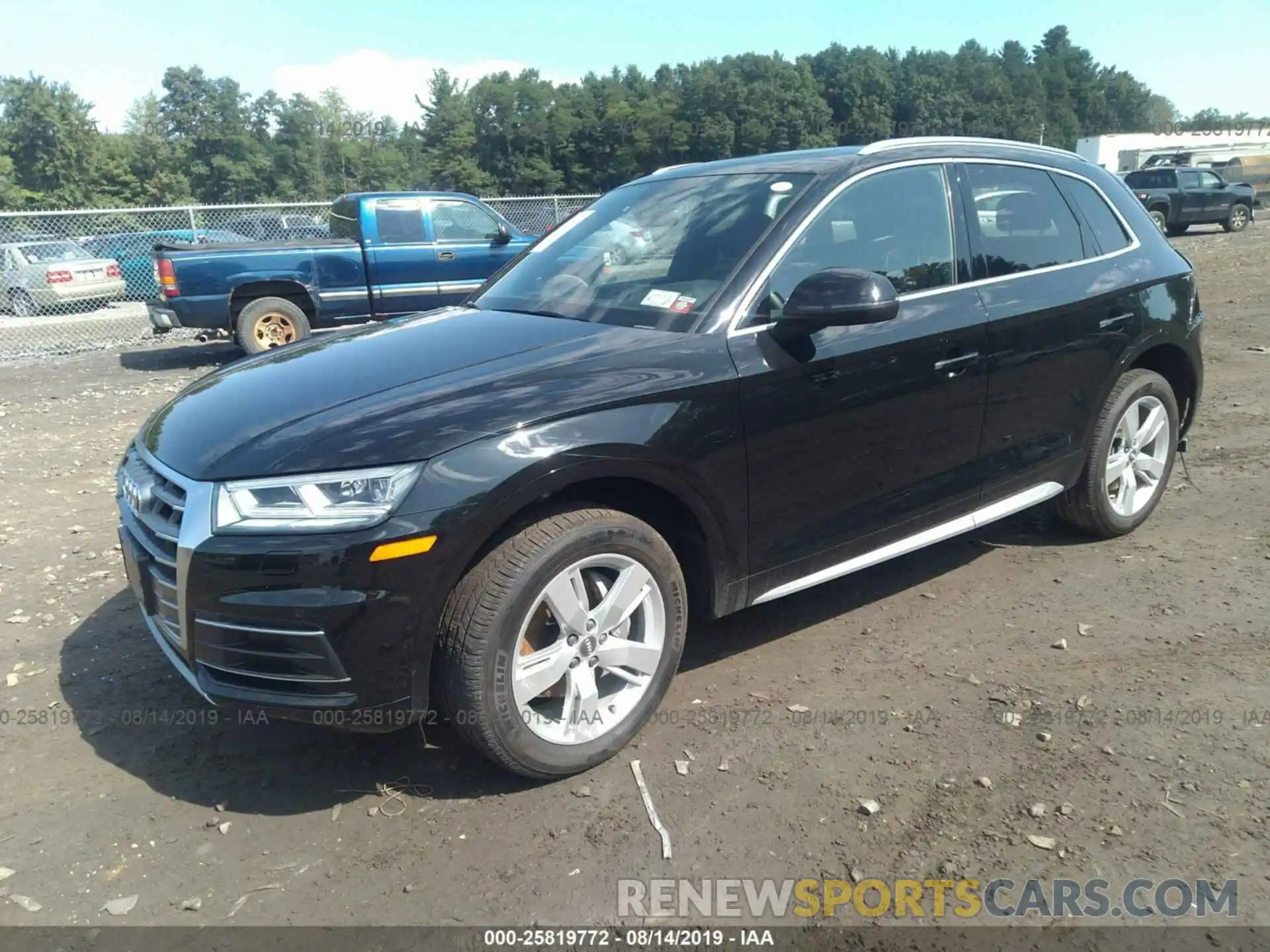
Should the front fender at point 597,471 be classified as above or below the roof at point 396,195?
below

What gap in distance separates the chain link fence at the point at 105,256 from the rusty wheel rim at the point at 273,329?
302cm

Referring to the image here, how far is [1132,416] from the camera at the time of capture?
459 cm

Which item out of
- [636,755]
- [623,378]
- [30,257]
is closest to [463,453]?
[623,378]

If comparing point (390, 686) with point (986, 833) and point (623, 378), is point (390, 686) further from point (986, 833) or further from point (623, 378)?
point (986, 833)

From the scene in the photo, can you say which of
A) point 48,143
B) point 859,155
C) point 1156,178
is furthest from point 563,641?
point 48,143

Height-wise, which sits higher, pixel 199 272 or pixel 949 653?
pixel 199 272

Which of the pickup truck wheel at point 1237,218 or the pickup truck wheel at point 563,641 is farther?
the pickup truck wheel at point 1237,218

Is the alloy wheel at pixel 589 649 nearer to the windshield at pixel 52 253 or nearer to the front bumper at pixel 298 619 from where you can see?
the front bumper at pixel 298 619

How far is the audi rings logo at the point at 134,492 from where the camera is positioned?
9.71 feet

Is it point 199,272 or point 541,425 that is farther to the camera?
point 199,272

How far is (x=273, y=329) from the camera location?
10.9m

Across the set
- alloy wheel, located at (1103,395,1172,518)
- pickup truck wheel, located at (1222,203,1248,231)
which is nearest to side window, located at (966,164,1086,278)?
alloy wheel, located at (1103,395,1172,518)

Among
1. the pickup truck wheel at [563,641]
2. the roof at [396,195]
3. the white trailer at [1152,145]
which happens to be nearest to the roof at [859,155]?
the pickup truck wheel at [563,641]

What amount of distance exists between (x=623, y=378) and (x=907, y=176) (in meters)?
1.64
